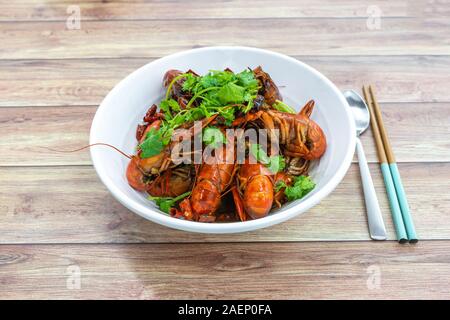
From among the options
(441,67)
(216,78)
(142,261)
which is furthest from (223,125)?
(441,67)

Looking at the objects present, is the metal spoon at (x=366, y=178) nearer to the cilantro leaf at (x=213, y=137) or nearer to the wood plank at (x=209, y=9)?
the cilantro leaf at (x=213, y=137)

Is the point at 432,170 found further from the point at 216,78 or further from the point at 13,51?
the point at 13,51

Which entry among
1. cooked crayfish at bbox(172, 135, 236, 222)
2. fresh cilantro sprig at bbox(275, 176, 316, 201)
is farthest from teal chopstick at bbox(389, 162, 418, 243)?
cooked crayfish at bbox(172, 135, 236, 222)

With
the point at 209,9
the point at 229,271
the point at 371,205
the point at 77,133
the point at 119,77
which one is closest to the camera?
the point at 229,271

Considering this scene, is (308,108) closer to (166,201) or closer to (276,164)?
(276,164)

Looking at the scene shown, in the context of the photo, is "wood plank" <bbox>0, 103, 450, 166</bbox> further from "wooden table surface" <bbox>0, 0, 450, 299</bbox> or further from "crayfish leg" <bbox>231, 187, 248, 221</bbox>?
"crayfish leg" <bbox>231, 187, 248, 221</bbox>

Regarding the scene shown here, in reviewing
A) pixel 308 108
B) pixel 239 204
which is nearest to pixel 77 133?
pixel 239 204

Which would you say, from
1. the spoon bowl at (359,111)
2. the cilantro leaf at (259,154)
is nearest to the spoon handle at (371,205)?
the spoon bowl at (359,111)
